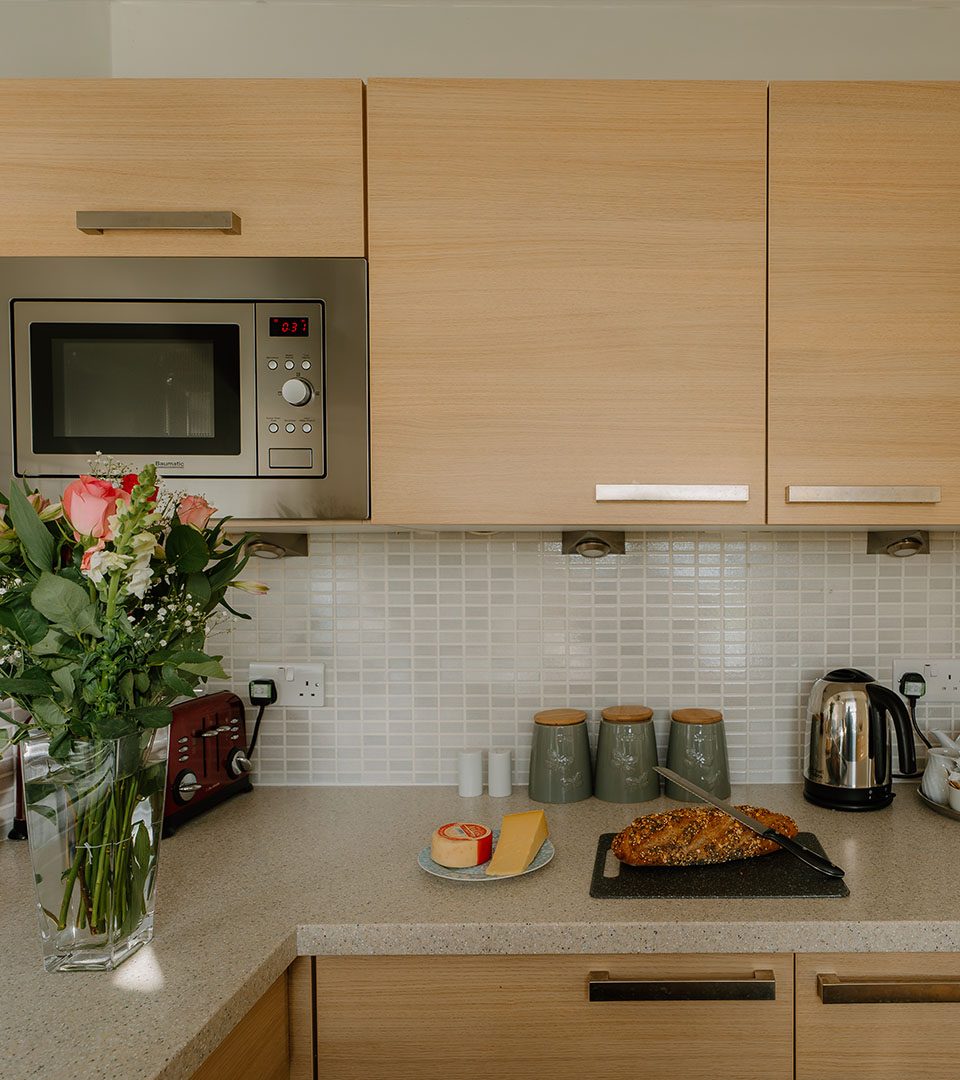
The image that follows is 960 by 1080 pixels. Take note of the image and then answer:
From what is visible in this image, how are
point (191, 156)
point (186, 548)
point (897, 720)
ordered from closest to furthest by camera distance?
point (186, 548), point (191, 156), point (897, 720)

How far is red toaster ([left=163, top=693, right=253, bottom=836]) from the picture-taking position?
4.59 feet

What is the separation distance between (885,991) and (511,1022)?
0.52 meters

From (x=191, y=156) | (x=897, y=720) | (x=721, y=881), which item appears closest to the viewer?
(x=721, y=881)

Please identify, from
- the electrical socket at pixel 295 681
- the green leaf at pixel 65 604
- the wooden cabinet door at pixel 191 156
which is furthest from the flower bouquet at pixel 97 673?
the electrical socket at pixel 295 681

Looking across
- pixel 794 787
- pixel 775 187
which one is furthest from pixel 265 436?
pixel 794 787

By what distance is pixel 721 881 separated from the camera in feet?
3.94

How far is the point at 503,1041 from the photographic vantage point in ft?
3.64

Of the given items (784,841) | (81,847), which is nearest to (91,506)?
(81,847)

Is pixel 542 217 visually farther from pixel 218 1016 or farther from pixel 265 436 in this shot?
pixel 218 1016

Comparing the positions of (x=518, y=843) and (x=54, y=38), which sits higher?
(x=54, y=38)

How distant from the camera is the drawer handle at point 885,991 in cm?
109

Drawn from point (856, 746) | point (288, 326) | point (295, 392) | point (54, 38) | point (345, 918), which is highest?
point (54, 38)

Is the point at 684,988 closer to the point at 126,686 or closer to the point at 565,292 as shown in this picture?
the point at 126,686

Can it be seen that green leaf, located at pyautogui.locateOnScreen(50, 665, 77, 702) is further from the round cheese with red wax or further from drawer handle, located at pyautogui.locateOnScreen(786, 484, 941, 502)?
drawer handle, located at pyautogui.locateOnScreen(786, 484, 941, 502)
